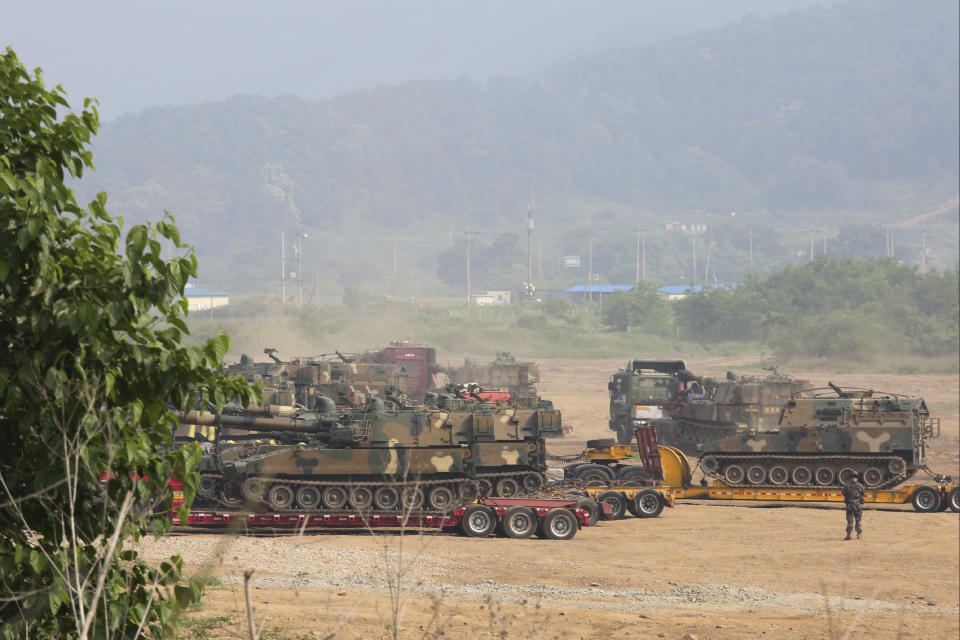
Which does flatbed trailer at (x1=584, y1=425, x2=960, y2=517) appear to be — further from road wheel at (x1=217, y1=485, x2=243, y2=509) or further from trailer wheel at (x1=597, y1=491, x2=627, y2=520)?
road wheel at (x1=217, y1=485, x2=243, y2=509)

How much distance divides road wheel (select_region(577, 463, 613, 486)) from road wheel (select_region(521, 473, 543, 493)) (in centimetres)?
342

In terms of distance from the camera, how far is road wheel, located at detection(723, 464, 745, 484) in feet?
91.8

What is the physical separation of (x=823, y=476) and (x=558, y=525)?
365 inches

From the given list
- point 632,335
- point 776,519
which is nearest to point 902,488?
point 776,519

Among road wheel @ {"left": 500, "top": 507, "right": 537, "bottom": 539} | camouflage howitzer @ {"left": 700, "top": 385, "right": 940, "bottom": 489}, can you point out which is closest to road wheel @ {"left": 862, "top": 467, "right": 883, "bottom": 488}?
camouflage howitzer @ {"left": 700, "top": 385, "right": 940, "bottom": 489}

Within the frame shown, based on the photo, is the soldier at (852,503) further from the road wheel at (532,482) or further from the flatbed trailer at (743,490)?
the road wheel at (532,482)

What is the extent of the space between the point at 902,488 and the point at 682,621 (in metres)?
13.6

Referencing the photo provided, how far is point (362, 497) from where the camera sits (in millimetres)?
22516

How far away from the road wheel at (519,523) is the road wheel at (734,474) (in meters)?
8.38

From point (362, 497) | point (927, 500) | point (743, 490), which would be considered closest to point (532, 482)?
point (362, 497)

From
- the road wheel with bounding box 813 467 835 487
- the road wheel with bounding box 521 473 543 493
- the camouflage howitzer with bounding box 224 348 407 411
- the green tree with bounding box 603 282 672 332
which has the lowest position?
the road wheel with bounding box 813 467 835 487

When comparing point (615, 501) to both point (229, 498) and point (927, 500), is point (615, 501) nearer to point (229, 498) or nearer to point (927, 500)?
point (927, 500)

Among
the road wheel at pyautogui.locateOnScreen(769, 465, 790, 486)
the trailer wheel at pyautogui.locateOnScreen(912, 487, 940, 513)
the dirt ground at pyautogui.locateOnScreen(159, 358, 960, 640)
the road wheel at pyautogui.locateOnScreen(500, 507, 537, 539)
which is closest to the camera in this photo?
the dirt ground at pyautogui.locateOnScreen(159, 358, 960, 640)

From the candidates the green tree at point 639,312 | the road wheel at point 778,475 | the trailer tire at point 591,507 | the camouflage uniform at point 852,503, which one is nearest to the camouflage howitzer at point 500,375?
the road wheel at point 778,475
